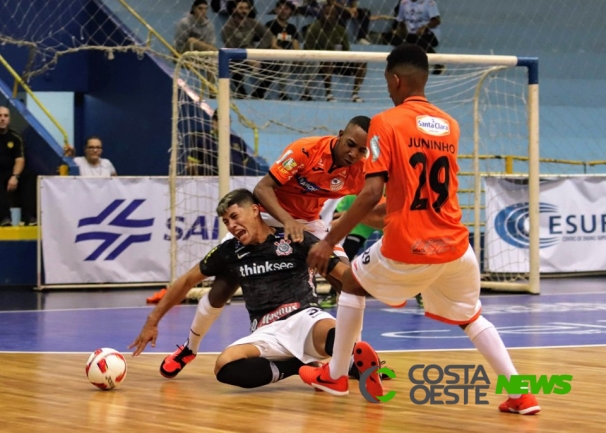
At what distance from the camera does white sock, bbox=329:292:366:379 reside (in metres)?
5.79

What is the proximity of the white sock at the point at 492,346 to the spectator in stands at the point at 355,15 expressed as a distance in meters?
13.3

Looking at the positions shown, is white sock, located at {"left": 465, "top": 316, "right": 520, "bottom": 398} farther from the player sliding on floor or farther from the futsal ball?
the futsal ball

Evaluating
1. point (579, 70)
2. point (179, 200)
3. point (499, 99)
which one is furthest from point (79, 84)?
point (579, 70)

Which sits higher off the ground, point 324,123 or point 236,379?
point 324,123

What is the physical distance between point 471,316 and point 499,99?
45.7 feet

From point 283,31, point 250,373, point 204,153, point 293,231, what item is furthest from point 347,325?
point 283,31

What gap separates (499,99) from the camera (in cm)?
1912

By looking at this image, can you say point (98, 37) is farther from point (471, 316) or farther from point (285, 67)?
point (471, 316)

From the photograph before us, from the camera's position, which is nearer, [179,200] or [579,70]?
[179,200]

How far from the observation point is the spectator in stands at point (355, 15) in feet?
61.1

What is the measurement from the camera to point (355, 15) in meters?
19.1

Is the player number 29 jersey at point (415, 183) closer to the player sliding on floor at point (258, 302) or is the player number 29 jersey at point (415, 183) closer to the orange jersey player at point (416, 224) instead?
the orange jersey player at point (416, 224)

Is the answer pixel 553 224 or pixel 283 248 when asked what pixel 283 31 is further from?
pixel 283 248

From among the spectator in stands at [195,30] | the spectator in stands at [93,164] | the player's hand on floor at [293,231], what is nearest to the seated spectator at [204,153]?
the spectator in stands at [93,164]
